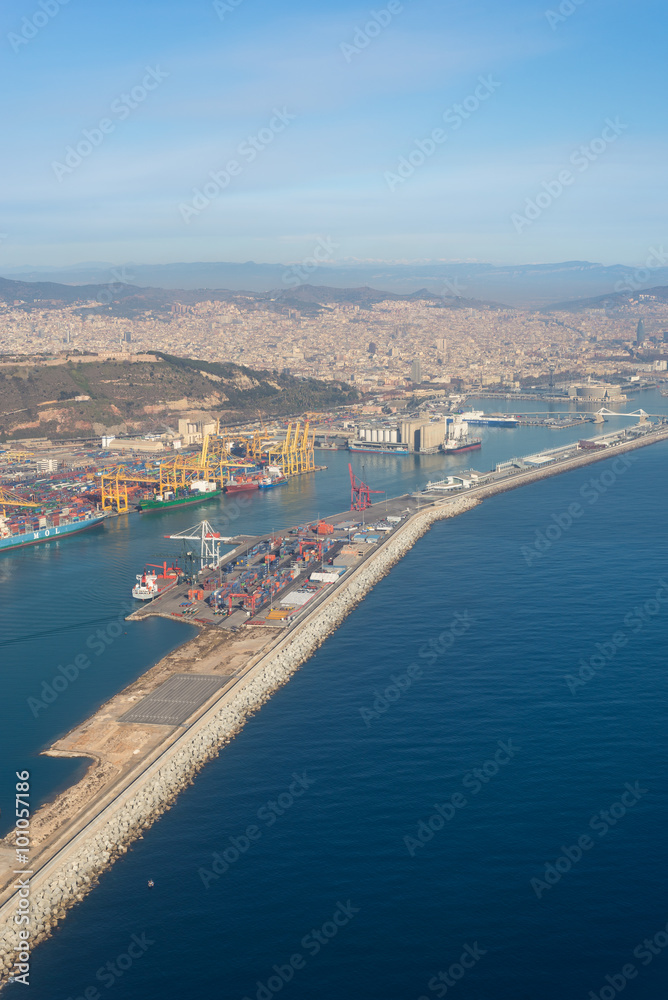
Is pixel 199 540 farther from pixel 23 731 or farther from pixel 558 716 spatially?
pixel 558 716

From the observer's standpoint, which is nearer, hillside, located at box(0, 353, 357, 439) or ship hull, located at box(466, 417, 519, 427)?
hillside, located at box(0, 353, 357, 439)

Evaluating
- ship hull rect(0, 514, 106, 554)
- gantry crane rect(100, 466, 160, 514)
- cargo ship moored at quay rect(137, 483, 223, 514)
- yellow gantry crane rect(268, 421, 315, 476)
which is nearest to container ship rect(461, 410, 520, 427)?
yellow gantry crane rect(268, 421, 315, 476)

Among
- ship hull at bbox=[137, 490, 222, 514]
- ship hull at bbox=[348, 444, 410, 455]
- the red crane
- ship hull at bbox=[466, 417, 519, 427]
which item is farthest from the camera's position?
ship hull at bbox=[466, 417, 519, 427]

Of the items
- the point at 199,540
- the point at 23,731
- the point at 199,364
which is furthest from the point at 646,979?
the point at 199,364

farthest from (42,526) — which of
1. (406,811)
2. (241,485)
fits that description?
(406,811)

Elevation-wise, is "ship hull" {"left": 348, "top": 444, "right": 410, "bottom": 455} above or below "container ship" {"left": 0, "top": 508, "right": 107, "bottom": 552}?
above

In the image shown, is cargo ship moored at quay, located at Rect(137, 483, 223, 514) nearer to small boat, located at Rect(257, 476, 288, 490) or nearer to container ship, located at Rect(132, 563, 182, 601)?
small boat, located at Rect(257, 476, 288, 490)
